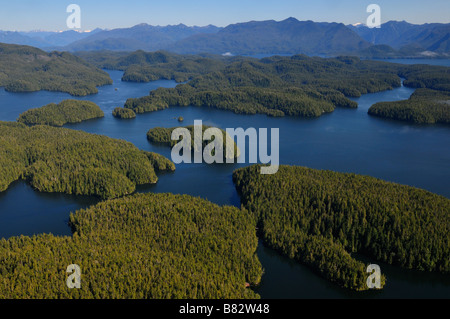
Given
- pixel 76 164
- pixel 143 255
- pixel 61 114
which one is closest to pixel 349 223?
pixel 143 255

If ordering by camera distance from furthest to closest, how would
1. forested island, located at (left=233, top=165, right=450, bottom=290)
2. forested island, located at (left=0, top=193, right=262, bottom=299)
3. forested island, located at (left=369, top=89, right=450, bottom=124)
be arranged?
forested island, located at (left=369, top=89, right=450, bottom=124) → forested island, located at (left=233, top=165, right=450, bottom=290) → forested island, located at (left=0, top=193, right=262, bottom=299)

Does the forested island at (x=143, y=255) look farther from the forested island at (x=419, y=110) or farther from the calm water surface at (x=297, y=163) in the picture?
the forested island at (x=419, y=110)

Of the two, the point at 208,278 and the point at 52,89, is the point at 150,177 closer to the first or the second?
the point at 208,278

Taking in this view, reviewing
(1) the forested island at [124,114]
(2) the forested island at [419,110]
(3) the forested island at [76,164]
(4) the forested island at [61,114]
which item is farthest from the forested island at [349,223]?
(4) the forested island at [61,114]

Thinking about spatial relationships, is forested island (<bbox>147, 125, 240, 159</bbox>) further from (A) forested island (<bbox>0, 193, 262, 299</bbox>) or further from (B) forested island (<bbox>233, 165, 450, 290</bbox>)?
(A) forested island (<bbox>0, 193, 262, 299</bbox>)

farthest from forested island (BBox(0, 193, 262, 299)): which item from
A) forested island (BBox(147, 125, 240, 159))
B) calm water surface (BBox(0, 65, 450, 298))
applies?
forested island (BBox(147, 125, 240, 159))
